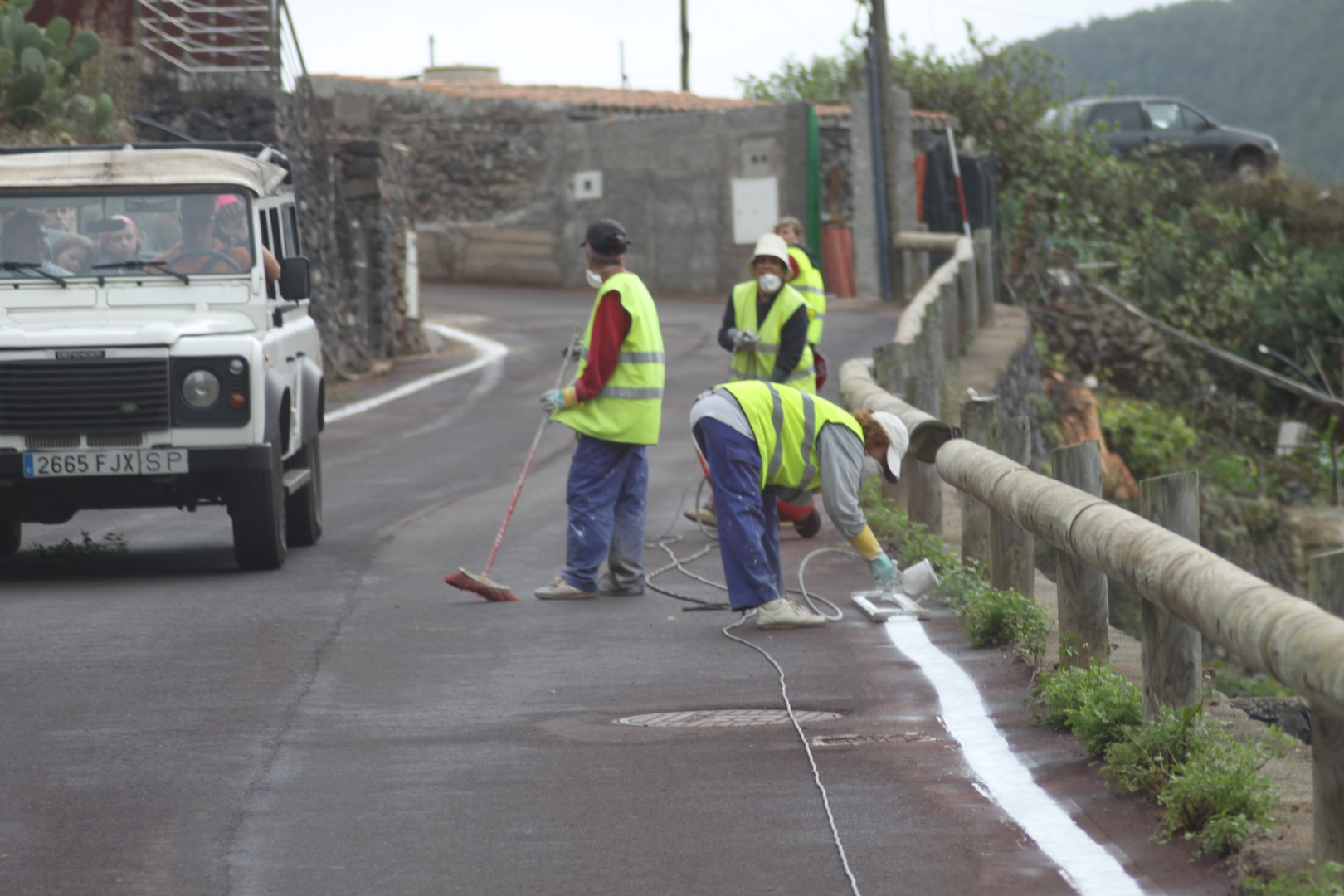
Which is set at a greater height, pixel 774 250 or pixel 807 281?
pixel 774 250

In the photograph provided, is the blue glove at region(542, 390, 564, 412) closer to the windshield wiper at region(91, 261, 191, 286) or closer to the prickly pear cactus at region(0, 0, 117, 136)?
the windshield wiper at region(91, 261, 191, 286)

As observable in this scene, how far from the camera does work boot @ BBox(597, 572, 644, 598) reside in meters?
8.69

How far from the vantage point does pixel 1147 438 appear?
20812mm

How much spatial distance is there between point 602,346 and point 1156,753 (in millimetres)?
3944

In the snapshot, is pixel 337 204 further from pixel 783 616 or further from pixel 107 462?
pixel 783 616

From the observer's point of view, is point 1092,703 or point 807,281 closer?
point 1092,703

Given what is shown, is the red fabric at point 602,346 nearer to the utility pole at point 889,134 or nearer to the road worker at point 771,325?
the road worker at point 771,325

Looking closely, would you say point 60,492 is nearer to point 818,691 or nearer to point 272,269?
point 272,269

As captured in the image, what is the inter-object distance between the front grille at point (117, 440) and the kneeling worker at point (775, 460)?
3.04m

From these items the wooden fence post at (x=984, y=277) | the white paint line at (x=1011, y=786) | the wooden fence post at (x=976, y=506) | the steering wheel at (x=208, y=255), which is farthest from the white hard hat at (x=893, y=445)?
the wooden fence post at (x=984, y=277)

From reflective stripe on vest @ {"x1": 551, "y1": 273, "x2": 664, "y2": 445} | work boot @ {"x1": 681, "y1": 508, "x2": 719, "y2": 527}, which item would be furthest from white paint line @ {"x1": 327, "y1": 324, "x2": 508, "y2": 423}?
reflective stripe on vest @ {"x1": 551, "y1": 273, "x2": 664, "y2": 445}

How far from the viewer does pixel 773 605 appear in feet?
24.9

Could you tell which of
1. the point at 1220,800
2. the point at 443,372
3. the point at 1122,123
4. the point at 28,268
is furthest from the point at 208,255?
the point at 1122,123

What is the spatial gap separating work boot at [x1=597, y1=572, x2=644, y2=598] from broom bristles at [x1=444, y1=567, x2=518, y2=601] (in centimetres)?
49
